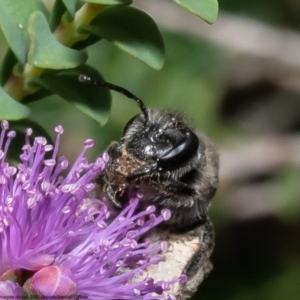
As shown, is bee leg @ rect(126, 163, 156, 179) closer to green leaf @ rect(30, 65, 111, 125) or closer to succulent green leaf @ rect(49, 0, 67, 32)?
green leaf @ rect(30, 65, 111, 125)

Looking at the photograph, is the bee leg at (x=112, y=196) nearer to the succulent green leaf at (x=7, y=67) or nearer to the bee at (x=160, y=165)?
the bee at (x=160, y=165)

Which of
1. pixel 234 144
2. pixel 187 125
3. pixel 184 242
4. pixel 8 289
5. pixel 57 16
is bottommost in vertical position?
pixel 234 144

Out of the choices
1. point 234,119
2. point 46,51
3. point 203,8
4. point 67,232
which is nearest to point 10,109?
point 46,51

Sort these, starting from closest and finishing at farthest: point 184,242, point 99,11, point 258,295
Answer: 1. point 99,11
2. point 184,242
3. point 258,295

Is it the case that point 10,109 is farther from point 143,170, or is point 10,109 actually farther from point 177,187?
point 177,187

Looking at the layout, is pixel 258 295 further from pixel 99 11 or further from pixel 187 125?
pixel 99 11

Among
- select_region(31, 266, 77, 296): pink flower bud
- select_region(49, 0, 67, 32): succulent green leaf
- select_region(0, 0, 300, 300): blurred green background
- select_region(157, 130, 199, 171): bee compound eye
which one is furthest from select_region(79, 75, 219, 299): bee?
select_region(0, 0, 300, 300): blurred green background

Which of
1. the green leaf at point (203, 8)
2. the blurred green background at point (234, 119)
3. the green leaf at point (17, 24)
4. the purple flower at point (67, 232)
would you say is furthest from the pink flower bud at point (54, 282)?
the blurred green background at point (234, 119)

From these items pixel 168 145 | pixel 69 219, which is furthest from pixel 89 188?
pixel 168 145
